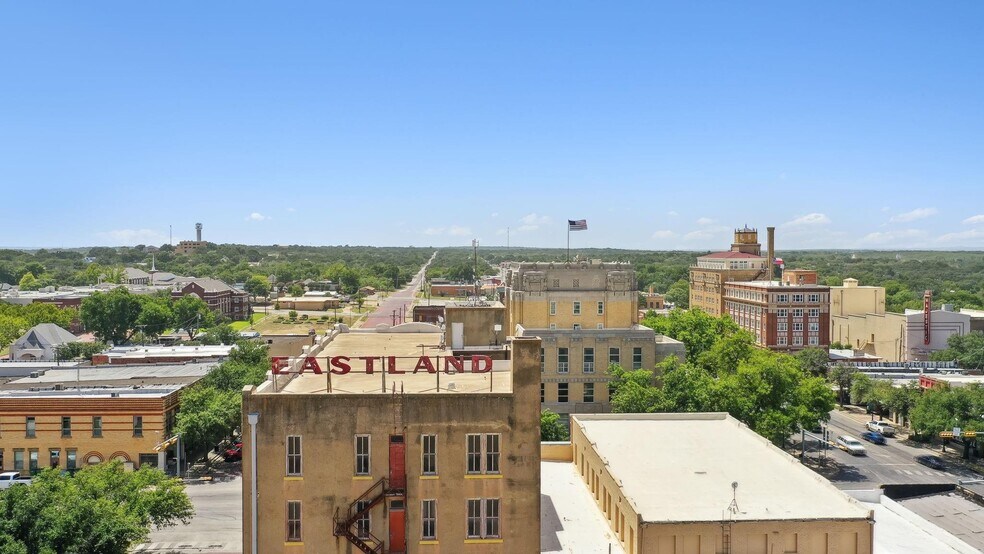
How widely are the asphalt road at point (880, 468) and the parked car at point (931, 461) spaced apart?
0.67 metres

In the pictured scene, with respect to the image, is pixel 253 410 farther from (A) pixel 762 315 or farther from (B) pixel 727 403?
(A) pixel 762 315

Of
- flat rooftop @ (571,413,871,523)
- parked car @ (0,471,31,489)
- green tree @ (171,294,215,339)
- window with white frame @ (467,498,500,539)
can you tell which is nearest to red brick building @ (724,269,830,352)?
flat rooftop @ (571,413,871,523)

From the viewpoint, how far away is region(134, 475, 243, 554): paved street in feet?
171

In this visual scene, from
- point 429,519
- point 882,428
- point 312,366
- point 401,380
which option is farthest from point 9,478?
point 882,428

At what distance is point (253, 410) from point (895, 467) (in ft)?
235

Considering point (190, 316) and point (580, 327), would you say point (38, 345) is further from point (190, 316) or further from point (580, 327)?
point (580, 327)

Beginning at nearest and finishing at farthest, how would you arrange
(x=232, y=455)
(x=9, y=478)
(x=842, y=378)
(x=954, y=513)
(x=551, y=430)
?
(x=954, y=513), (x=9, y=478), (x=551, y=430), (x=232, y=455), (x=842, y=378)

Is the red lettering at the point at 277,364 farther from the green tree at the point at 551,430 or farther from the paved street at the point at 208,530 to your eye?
the green tree at the point at 551,430

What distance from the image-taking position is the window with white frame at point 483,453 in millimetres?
31562

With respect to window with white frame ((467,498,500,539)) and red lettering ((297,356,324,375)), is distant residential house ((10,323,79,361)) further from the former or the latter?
window with white frame ((467,498,500,539))

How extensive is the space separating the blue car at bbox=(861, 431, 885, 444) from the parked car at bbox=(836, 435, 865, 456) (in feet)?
10.0

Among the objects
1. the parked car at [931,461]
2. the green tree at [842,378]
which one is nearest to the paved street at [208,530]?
the parked car at [931,461]

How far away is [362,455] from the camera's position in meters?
31.4

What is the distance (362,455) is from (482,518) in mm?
5718
